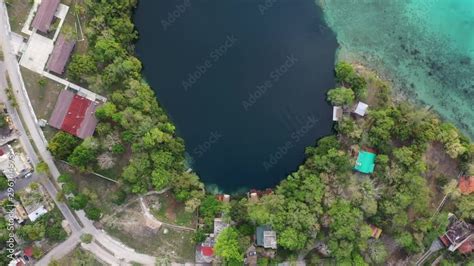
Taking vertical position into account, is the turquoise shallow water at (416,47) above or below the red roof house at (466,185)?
above

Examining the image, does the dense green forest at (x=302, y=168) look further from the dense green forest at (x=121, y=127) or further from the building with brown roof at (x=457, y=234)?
the building with brown roof at (x=457, y=234)

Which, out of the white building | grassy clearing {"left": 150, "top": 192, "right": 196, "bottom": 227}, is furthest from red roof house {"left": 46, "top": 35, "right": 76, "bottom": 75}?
grassy clearing {"left": 150, "top": 192, "right": 196, "bottom": 227}

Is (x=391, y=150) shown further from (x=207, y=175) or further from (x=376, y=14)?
(x=207, y=175)

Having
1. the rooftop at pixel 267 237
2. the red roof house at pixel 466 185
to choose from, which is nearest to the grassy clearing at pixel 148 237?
the rooftop at pixel 267 237

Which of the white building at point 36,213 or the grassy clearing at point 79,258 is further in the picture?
the grassy clearing at point 79,258

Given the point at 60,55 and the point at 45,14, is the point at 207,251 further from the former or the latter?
the point at 45,14

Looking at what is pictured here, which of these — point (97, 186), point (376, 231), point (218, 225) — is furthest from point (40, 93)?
point (376, 231)

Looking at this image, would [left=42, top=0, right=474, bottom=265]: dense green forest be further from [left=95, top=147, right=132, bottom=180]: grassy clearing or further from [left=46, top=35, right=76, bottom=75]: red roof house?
[left=46, top=35, right=76, bottom=75]: red roof house

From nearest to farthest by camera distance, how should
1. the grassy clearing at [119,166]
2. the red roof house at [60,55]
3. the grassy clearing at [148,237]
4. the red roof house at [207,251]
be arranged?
the red roof house at [60,55], the red roof house at [207,251], the grassy clearing at [119,166], the grassy clearing at [148,237]
